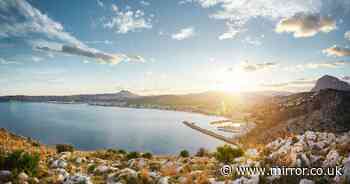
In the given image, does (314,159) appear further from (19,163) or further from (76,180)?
(19,163)

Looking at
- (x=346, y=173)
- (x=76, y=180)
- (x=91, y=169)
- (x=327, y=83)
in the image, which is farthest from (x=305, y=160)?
(x=327, y=83)

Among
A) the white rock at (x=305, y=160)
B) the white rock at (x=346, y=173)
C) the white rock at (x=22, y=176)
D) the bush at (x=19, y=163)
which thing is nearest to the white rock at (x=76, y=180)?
the white rock at (x=22, y=176)

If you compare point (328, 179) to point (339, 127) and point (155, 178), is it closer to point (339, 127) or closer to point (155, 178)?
point (155, 178)

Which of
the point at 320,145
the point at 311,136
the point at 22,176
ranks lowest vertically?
the point at 22,176

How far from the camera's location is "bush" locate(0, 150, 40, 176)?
27.2ft

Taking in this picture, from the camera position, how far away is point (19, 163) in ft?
27.6

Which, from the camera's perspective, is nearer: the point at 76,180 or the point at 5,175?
the point at 5,175

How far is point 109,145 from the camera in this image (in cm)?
6306

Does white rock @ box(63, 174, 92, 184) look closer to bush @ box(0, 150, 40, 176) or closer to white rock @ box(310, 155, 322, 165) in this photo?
bush @ box(0, 150, 40, 176)

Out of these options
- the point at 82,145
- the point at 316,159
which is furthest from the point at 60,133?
the point at 316,159

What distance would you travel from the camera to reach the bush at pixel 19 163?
830 cm

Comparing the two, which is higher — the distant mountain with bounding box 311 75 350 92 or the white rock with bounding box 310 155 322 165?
the distant mountain with bounding box 311 75 350 92

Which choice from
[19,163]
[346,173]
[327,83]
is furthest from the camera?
[327,83]

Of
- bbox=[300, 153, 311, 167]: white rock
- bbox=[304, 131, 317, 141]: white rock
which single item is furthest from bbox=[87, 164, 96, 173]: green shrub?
bbox=[304, 131, 317, 141]: white rock
